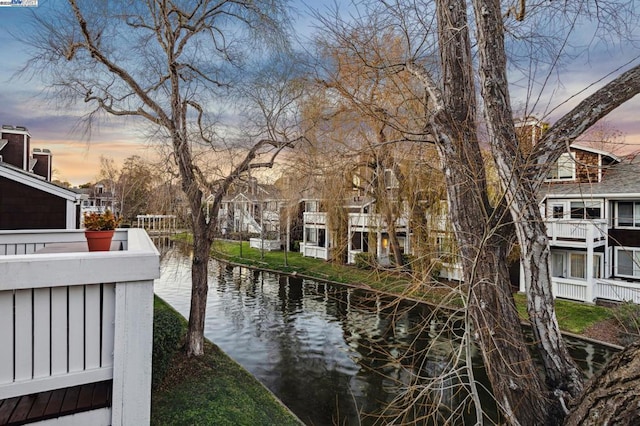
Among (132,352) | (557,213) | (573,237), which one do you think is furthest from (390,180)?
(132,352)

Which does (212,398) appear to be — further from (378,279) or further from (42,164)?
(42,164)

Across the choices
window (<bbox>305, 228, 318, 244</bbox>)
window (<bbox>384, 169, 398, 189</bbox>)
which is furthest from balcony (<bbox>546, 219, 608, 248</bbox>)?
window (<bbox>305, 228, 318, 244</bbox>)

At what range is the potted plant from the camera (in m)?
3.36

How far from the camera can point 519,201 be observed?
2373 mm

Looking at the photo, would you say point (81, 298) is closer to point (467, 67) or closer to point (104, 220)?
point (104, 220)

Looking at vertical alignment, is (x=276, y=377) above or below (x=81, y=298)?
below

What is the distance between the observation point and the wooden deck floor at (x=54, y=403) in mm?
2029

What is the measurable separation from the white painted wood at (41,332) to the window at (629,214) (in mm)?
16852

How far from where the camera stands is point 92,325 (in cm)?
218

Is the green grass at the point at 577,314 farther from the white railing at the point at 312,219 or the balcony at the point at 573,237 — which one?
the white railing at the point at 312,219

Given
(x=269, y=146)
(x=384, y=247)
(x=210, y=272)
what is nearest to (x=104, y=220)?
(x=269, y=146)

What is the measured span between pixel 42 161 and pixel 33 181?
8605 mm

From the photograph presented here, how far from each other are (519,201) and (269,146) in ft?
21.3

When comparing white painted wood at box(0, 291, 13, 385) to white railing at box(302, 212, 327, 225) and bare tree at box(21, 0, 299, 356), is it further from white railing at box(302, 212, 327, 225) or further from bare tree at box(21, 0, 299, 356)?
white railing at box(302, 212, 327, 225)
